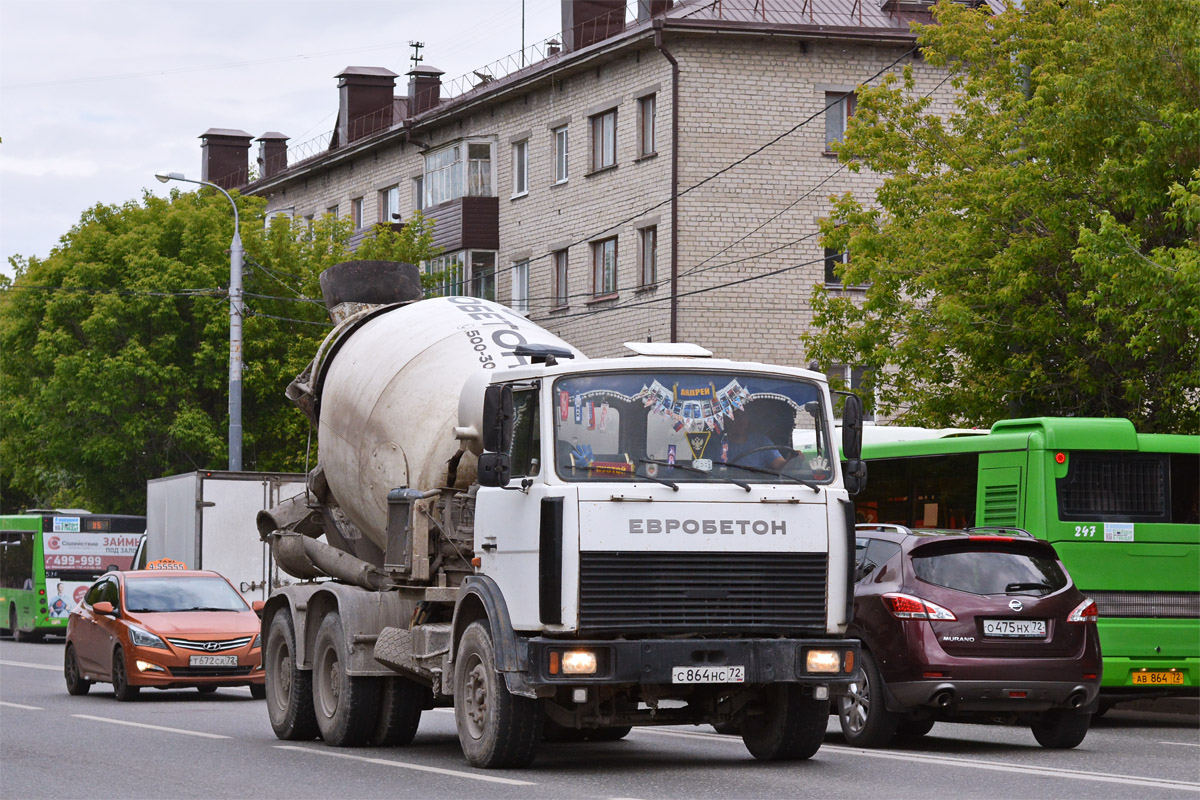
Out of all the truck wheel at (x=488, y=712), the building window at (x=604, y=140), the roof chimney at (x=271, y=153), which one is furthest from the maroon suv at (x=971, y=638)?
the roof chimney at (x=271, y=153)

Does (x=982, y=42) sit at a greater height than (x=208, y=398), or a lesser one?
greater

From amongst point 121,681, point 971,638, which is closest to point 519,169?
point 121,681

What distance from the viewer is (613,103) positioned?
4144 cm

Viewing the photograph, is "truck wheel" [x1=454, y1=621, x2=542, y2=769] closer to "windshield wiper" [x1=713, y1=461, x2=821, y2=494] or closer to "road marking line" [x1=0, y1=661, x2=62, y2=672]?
"windshield wiper" [x1=713, y1=461, x2=821, y2=494]

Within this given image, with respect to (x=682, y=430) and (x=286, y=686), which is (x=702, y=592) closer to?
(x=682, y=430)

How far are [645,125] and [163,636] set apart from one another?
21.4 m

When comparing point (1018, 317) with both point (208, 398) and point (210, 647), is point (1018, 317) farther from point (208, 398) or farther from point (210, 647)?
point (208, 398)

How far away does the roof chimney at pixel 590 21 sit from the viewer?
142 ft

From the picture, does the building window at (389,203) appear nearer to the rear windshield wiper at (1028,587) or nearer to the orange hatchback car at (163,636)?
the orange hatchback car at (163,636)

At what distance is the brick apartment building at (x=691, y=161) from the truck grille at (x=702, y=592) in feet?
83.8

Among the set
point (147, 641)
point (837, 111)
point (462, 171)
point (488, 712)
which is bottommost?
point (147, 641)

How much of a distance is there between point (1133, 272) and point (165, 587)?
11.8 m

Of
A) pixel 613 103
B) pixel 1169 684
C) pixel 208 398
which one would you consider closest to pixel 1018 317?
pixel 1169 684

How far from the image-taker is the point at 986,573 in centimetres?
1482
